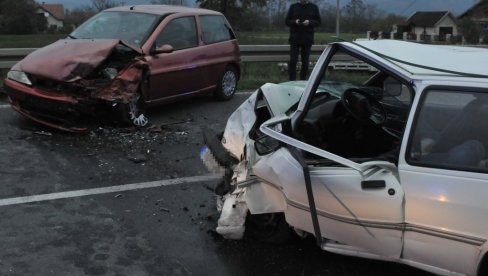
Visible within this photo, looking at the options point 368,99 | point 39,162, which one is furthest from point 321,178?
point 39,162

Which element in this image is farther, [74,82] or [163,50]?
[163,50]

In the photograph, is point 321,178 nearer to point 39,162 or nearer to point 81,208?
point 81,208

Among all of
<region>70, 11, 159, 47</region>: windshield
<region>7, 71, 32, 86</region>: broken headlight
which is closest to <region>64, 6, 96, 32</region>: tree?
<region>70, 11, 159, 47</region>: windshield

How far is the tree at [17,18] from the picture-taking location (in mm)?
45188

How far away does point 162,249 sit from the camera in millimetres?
3994

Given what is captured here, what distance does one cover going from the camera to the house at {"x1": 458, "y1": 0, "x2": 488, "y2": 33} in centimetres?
2821

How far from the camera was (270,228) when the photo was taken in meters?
4.09

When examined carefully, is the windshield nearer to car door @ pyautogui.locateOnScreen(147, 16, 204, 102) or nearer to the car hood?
car door @ pyautogui.locateOnScreen(147, 16, 204, 102)

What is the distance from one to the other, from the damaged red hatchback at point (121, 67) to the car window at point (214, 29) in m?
0.02

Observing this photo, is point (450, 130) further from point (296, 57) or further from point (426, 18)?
point (426, 18)

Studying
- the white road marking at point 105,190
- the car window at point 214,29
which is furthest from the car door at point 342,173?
the car window at point 214,29

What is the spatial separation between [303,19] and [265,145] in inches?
256

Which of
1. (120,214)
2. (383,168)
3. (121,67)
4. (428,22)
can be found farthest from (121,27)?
(428,22)

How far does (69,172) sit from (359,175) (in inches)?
133
